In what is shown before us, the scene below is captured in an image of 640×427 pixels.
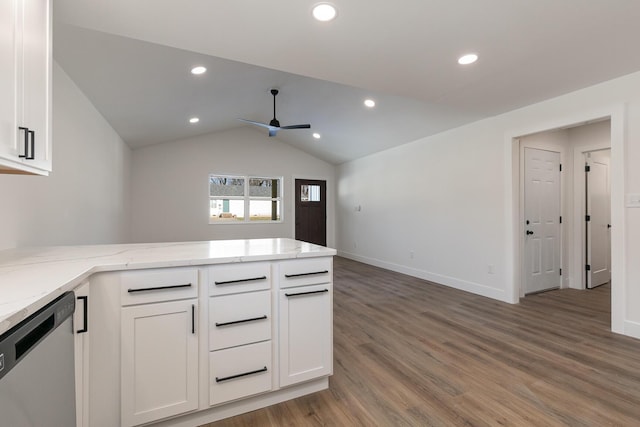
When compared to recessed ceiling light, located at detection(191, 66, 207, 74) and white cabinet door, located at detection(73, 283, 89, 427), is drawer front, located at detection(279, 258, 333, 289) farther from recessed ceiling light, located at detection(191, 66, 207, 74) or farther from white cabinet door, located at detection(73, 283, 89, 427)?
recessed ceiling light, located at detection(191, 66, 207, 74)

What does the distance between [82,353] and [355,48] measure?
8.02 ft

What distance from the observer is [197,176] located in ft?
21.9

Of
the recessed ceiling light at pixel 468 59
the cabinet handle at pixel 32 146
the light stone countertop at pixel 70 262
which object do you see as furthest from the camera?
the recessed ceiling light at pixel 468 59

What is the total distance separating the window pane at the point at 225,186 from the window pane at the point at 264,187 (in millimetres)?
251

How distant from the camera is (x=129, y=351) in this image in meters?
1.47

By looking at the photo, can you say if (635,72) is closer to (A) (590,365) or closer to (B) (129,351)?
(A) (590,365)

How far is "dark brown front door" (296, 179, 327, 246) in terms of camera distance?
7766mm

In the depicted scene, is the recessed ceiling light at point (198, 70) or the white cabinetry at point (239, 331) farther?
the recessed ceiling light at point (198, 70)

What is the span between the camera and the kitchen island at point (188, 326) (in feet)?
4.61

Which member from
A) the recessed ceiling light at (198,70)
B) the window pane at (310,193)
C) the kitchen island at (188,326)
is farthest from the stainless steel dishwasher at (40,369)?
the window pane at (310,193)

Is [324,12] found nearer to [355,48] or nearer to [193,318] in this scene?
[355,48]

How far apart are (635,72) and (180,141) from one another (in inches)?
276

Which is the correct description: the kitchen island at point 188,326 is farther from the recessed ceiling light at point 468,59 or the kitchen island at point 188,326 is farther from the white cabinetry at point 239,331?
the recessed ceiling light at point 468,59

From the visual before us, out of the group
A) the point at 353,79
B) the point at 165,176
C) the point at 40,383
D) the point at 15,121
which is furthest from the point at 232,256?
the point at 165,176
